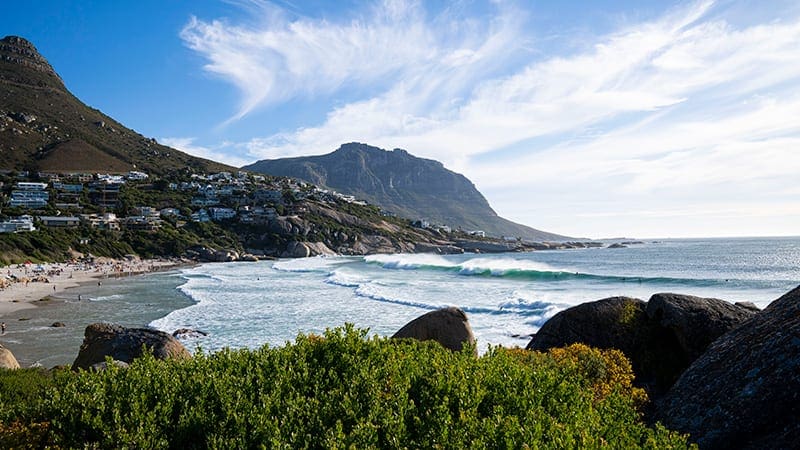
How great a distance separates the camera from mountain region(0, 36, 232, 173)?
11506cm

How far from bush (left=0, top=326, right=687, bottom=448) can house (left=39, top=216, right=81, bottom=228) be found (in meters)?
106

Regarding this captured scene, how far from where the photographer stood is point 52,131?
122 metres

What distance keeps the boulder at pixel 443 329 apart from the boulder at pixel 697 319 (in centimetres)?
512

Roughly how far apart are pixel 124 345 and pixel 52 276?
5655 cm

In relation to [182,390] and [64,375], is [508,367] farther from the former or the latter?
[64,375]

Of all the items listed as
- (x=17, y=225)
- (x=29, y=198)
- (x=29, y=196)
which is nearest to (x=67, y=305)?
(x=17, y=225)

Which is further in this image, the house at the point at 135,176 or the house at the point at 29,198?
the house at the point at 135,176

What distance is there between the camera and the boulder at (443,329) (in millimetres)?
13125

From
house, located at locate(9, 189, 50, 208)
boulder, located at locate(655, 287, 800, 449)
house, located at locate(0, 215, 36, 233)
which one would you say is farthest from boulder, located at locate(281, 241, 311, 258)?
boulder, located at locate(655, 287, 800, 449)

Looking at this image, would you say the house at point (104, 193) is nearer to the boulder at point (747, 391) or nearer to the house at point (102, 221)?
the house at point (102, 221)

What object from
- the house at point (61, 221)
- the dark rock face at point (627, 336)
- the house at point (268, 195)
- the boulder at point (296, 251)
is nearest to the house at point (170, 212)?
the house at point (61, 221)

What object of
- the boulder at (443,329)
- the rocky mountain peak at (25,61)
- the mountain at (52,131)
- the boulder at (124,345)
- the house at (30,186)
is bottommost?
the boulder at (124,345)

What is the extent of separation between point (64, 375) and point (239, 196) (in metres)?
142

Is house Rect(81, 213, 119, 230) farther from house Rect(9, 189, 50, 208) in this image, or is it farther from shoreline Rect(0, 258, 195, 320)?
shoreline Rect(0, 258, 195, 320)
